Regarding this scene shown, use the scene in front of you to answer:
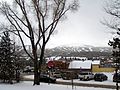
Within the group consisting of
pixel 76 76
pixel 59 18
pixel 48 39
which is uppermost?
pixel 59 18

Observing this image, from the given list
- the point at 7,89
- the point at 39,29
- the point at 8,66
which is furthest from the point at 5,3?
the point at 7,89

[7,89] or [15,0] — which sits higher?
[15,0]

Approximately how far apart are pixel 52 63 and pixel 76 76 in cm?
962

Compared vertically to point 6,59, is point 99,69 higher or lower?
lower

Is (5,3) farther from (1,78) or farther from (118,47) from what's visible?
(118,47)

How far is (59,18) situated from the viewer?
28672 millimetres

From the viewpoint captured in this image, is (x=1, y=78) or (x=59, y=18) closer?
(x=59, y=18)

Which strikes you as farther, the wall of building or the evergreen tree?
the wall of building

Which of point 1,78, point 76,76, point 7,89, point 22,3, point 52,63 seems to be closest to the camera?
point 7,89

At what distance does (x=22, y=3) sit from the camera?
2794 centimetres

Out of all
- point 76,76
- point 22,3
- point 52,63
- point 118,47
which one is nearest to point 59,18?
point 22,3

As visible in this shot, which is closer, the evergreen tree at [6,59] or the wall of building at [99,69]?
the evergreen tree at [6,59]

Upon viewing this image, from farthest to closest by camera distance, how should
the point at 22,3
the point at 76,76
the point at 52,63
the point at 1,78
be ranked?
the point at 52,63 < the point at 76,76 < the point at 1,78 < the point at 22,3

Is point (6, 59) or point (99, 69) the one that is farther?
point (99, 69)
